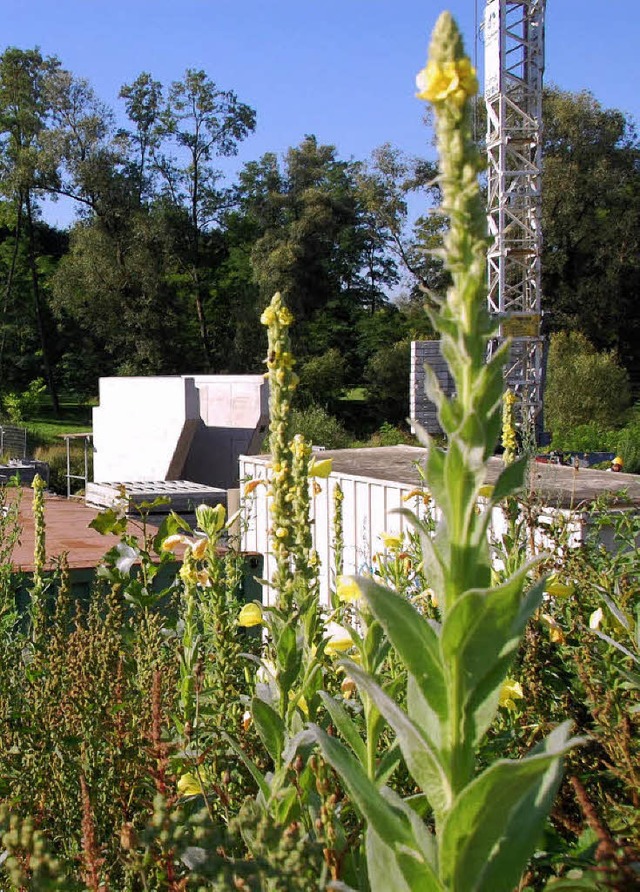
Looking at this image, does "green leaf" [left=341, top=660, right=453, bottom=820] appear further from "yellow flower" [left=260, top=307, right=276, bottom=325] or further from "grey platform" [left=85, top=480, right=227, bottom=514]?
"grey platform" [left=85, top=480, right=227, bottom=514]

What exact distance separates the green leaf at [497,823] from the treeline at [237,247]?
91.3ft

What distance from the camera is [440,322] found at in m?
0.93

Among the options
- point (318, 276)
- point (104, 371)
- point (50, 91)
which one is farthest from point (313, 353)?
point (50, 91)

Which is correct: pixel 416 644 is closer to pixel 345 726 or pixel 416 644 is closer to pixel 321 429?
pixel 345 726

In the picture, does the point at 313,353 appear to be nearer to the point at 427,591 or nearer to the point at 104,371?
the point at 104,371

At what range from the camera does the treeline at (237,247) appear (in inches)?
1200

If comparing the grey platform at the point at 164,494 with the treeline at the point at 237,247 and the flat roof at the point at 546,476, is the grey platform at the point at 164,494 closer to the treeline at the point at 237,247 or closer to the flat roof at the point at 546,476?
the flat roof at the point at 546,476

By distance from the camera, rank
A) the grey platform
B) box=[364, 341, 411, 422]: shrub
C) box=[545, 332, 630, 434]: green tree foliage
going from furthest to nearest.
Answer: box=[364, 341, 411, 422]: shrub < box=[545, 332, 630, 434]: green tree foliage < the grey platform

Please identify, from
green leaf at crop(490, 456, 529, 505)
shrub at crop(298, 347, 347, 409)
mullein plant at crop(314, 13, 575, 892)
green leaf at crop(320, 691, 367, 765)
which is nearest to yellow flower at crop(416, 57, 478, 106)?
mullein plant at crop(314, 13, 575, 892)

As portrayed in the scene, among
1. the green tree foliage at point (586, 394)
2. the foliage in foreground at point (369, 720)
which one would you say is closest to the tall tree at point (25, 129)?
the green tree foliage at point (586, 394)

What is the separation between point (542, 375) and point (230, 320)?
592 inches

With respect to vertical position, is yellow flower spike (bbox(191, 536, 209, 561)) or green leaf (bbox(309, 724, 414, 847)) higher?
yellow flower spike (bbox(191, 536, 209, 561))

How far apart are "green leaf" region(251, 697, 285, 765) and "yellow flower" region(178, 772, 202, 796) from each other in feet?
0.71

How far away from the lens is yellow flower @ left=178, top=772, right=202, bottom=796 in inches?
62.7
